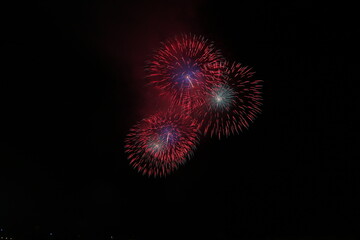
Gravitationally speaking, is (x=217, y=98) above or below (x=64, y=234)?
above

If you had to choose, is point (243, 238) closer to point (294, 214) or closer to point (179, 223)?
point (294, 214)

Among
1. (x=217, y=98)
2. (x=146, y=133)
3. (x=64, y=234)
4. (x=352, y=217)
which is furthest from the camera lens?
(x=64, y=234)

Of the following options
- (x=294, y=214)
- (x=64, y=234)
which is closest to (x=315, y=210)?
(x=294, y=214)

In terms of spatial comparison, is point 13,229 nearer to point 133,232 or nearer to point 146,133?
point 133,232

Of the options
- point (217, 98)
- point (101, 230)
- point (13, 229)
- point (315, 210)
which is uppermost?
point (315, 210)

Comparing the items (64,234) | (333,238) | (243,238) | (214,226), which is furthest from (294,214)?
(64,234)

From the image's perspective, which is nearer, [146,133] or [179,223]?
[146,133]

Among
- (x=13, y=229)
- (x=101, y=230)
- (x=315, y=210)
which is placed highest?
(x=315, y=210)

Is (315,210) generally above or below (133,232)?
above

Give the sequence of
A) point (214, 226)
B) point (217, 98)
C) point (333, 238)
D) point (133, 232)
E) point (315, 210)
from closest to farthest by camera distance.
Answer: point (217, 98)
point (333, 238)
point (315, 210)
point (214, 226)
point (133, 232)
